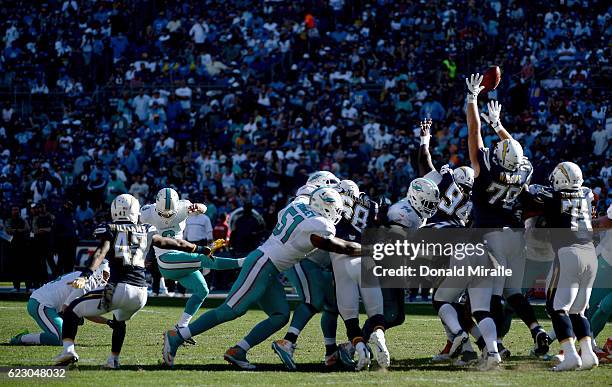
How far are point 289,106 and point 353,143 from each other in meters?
2.71

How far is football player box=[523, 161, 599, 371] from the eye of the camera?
8797 mm

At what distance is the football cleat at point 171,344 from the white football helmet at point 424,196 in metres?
2.62

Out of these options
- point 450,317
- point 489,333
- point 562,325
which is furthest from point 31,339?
point 562,325

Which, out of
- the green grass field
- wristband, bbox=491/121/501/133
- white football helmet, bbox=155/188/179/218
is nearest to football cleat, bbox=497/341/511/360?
the green grass field

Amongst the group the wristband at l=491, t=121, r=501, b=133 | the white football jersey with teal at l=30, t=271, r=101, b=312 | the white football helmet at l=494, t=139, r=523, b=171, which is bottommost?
the white football jersey with teal at l=30, t=271, r=101, b=312

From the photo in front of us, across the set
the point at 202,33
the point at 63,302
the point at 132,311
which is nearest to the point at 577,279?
the point at 132,311

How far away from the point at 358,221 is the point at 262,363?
167 cm

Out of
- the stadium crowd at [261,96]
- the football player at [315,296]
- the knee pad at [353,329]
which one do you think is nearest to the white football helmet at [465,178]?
the football player at [315,296]

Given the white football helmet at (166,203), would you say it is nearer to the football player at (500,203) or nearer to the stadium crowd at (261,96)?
the football player at (500,203)

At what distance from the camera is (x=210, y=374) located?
853cm

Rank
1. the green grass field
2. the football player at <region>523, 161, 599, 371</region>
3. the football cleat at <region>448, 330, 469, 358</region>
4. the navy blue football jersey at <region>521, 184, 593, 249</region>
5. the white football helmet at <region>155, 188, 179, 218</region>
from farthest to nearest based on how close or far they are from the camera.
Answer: the white football helmet at <region>155, 188, 179, 218</region> < the football cleat at <region>448, 330, 469, 358</region> < the navy blue football jersey at <region>521, 184, 593, 249</region> < the football player at <region>523, 161, 599, 371</region> < the green grass field

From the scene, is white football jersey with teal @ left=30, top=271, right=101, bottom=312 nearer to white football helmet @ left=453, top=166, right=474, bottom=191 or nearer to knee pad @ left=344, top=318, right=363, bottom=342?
knee pad @ left=344, top=318, right=363, bottom=342

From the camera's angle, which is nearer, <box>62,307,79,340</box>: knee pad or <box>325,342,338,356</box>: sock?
<box>62,307,79,340</box>: knee pad

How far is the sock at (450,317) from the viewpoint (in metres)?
9.29
